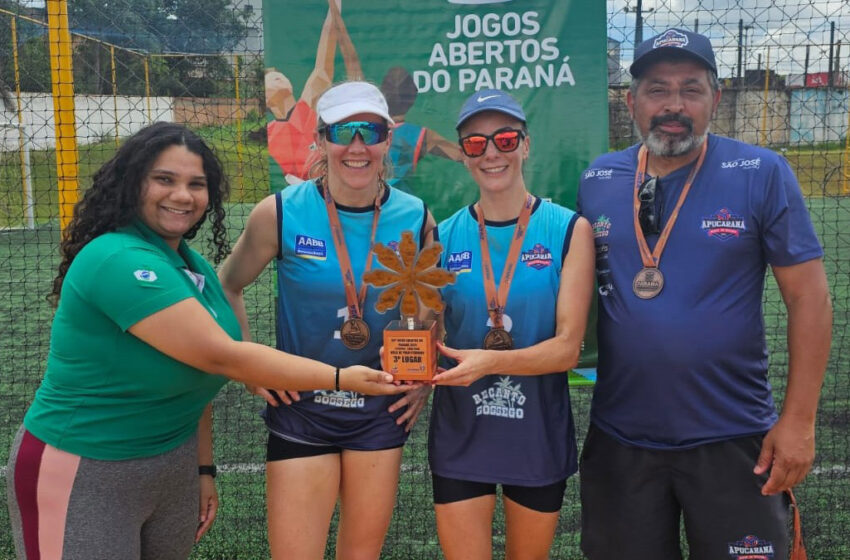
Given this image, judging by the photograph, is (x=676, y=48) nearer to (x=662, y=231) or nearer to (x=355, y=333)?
(x=662, y=231)

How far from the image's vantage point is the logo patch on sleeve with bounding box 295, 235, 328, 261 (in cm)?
292

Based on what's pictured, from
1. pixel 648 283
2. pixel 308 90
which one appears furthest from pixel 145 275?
pixel 308 90

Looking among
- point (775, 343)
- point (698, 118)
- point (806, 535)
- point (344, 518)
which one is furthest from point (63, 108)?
point (775, 343)

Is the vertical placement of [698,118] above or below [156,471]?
above

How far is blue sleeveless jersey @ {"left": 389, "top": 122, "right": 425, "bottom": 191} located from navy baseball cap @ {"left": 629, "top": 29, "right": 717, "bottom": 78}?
1.71 metres

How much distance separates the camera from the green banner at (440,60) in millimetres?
4215

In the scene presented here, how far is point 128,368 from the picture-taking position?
2418mm

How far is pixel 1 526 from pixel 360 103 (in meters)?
3.51

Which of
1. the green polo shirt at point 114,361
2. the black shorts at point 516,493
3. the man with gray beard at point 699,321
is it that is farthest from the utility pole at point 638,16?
the green polo shirt at point 114,361

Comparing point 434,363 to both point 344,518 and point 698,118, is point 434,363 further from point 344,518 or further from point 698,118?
point 698,118

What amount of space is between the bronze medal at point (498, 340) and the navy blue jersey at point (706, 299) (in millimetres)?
400

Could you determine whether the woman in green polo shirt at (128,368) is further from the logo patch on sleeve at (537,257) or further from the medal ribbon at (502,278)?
the logo patch on sleeve at (537,257)

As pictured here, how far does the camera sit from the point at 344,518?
9.96ft

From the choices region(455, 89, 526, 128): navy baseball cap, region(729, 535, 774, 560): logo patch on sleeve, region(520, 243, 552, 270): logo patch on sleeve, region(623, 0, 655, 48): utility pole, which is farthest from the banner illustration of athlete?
region(729, 535, 774, 560): logo patch on sleeve
